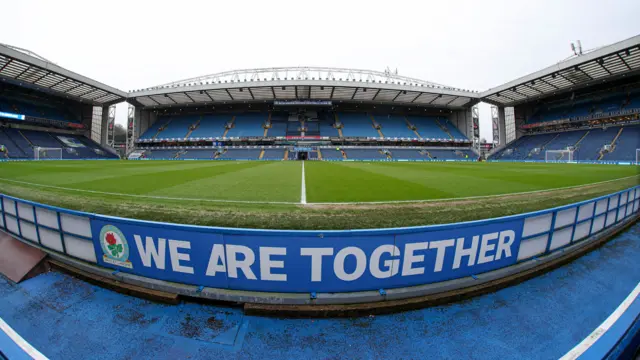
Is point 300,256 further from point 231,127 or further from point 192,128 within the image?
point 192,128

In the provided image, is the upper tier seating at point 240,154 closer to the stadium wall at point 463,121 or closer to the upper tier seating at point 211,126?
the upper tier seating at point 211,126

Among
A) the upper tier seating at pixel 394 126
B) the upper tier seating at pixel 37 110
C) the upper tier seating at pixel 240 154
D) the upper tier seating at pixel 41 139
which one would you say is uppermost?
the upper tier seating at pixel 37 110

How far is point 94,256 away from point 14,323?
953 millimetres

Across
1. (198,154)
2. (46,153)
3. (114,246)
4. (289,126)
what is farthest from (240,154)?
(114,246)

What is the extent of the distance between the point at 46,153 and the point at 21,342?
4612cm

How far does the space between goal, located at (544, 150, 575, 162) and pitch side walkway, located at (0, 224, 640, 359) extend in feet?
144

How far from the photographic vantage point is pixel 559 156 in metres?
34.0

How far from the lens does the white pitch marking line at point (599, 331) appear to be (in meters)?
2.25

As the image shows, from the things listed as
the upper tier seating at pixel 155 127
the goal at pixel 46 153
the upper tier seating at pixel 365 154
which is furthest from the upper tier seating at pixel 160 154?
the upper tier seating at pixel 365 154

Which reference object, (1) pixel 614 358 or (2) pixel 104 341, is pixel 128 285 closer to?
(2) pixel 104 341

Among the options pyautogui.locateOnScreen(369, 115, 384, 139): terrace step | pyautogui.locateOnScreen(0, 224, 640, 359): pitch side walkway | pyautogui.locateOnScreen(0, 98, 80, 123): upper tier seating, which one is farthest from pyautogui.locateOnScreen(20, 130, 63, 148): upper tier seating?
pyautogui.locateOnScreen(369, 115, 384, 139): terrace step

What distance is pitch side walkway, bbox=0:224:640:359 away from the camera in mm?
2318

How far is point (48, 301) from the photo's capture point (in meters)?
3.09

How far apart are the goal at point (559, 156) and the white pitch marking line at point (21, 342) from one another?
162 ft
